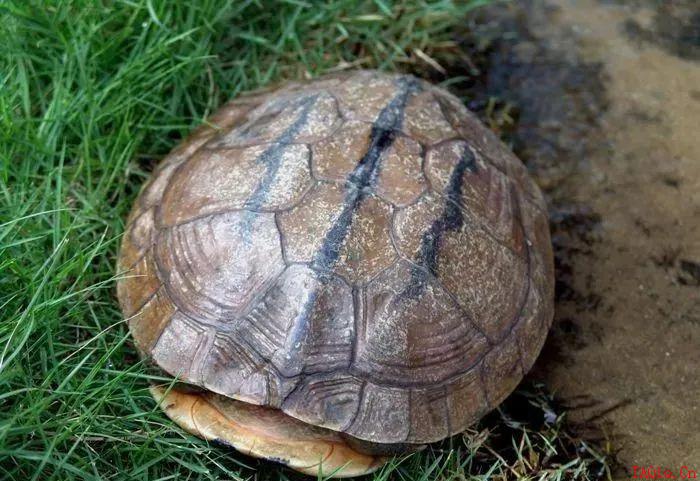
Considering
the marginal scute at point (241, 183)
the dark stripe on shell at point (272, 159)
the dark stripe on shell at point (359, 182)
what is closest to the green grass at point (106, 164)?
the marginal scute at point (241, 183)

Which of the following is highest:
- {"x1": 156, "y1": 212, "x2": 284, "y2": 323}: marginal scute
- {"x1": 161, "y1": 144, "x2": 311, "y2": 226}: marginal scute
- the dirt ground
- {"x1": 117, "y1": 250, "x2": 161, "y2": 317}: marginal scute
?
{"x1": 161, "y1": 144, "x2": 311, "y2": 226}: marginal scute

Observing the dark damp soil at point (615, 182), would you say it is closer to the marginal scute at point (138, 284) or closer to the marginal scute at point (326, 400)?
the marginal scute at point (326, 400)

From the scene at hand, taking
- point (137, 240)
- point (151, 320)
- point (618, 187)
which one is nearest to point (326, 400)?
point (151, 320)

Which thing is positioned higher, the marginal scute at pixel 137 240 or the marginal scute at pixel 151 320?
the marginal scute at pixel 137 240

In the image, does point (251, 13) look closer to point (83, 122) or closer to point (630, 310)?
point (83, 122)

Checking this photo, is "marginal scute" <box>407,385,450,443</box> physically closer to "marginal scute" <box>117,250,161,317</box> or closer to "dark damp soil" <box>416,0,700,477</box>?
"dark damp soil" <box>416,0,700,477</box>

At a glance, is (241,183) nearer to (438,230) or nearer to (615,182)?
(438,230)

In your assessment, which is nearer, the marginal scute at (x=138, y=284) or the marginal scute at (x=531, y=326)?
the marginal scute at (x=138, y=284)

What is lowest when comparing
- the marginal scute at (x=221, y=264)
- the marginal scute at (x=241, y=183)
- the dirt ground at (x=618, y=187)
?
the dirt ground at (x=618, y=187)

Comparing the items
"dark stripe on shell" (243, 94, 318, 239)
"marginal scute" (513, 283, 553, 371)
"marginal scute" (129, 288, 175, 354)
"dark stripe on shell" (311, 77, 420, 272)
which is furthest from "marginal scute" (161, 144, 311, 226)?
"marginal scute" (513, 283, 553, 371)
